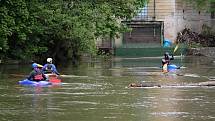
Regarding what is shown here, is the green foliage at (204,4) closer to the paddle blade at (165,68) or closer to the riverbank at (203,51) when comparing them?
the riverbank at (203,51)

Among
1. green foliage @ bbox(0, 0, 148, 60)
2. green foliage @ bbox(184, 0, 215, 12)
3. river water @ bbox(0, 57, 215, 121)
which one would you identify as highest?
green foliage @ bbox(184, 0, 215, 12)

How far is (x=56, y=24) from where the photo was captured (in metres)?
44.7

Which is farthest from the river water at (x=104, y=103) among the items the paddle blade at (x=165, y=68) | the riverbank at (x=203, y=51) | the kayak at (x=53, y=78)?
the riverbank at (x=203, y=51)

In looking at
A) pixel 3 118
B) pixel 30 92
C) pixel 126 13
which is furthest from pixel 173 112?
pixel 126 13

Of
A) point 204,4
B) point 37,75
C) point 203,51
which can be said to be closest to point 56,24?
point 37,75

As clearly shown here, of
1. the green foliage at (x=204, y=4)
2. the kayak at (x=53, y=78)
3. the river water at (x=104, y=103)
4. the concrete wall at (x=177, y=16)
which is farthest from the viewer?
the concrete wall at (x=177, y=16)

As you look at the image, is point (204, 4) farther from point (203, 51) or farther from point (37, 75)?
point (37, 75)

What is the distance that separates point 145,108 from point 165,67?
19.6 metres

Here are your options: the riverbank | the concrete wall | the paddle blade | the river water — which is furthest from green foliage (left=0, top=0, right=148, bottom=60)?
the concrete wall

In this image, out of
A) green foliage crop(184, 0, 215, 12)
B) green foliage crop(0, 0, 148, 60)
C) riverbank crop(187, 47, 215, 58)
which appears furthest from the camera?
green foliage crop(184, 0, 215, 12)

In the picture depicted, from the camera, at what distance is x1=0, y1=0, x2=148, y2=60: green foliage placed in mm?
40906

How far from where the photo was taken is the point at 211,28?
7556 centimetres

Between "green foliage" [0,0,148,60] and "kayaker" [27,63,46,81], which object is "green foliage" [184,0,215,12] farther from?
"kayaker" [27,63,46,81]

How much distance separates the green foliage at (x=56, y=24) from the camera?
4091 centimetres
